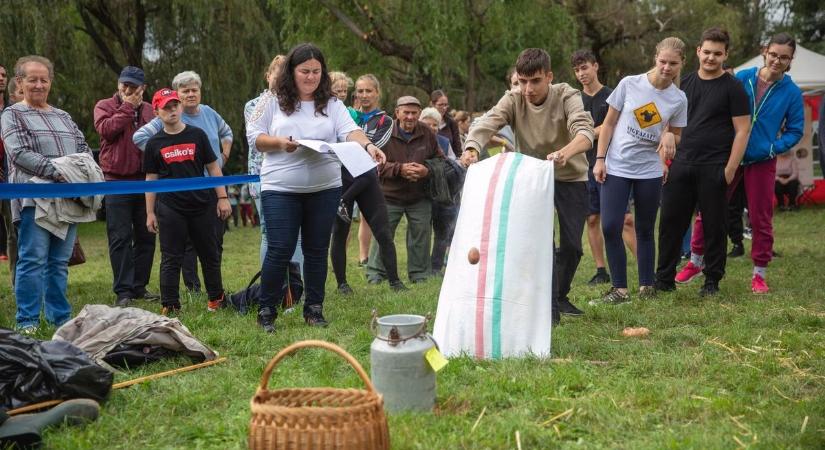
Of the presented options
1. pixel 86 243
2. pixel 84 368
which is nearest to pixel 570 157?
pixel 84 368

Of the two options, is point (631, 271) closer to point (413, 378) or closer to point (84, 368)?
point (413, 378)

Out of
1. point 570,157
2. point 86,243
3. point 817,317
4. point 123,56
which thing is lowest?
point 86,243

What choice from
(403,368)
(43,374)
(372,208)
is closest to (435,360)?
(403,368)

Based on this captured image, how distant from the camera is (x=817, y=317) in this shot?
599cm

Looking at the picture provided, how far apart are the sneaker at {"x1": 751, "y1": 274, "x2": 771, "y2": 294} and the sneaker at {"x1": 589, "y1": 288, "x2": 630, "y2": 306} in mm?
1212

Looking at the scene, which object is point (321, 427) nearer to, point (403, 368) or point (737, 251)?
point (403, 368)

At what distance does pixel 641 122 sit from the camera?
680 centimetres

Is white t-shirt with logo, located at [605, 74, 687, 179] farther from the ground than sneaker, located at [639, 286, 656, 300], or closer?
farther from the ground

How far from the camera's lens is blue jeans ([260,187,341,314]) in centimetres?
585

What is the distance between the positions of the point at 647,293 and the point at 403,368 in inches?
145

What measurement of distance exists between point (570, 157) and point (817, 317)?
2103 millimetres

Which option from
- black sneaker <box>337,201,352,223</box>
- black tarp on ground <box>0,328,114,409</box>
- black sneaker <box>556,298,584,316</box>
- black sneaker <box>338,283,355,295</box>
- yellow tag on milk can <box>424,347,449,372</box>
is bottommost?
black sneaker <box>338,283,355,295</box>

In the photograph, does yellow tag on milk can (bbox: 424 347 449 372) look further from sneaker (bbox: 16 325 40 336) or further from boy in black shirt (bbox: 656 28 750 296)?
boy in black shirt (bbox: 656 28 750 296)

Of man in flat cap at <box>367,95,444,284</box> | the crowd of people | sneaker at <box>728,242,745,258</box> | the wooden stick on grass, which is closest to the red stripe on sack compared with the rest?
the crowd of people
